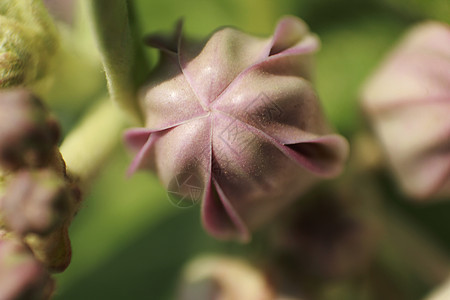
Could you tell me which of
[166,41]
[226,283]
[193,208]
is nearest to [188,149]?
[166,41]

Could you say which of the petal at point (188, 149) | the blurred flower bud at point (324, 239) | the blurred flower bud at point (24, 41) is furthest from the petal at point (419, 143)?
the blurred flower bud at point (24, 41)

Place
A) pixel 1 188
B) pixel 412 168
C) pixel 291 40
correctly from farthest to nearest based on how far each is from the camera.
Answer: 1. pixel 412 168
2. pixel 291 40
3. pixel 1 188

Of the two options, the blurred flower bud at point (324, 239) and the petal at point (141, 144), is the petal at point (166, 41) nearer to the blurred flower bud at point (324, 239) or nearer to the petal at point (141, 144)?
the petal at point (141, 144)

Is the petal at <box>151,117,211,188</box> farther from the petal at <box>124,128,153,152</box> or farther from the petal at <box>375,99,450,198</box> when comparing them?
the petal at <box>375,99,450,198</box>

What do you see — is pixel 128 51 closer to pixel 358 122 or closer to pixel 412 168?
pixel 412 168

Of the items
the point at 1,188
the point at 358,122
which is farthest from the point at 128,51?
the point at 358,122

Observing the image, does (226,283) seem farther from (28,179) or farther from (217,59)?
(28,179)
